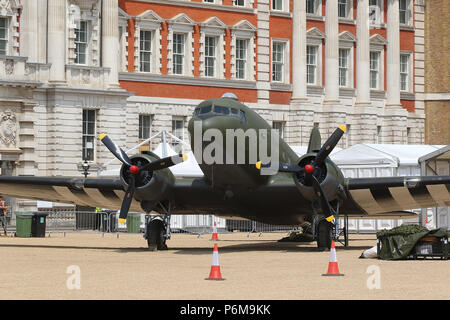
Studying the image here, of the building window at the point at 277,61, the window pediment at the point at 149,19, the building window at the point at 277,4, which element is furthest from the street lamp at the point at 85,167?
the building window at the point at 277,4

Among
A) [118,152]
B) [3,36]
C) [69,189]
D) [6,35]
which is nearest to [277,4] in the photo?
[6,35]

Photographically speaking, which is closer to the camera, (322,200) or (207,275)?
(207,275)

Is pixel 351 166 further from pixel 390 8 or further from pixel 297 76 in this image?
pixel 390 8

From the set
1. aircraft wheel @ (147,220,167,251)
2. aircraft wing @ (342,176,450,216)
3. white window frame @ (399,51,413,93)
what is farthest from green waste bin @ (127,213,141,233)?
white window frame @ (399,51,413,93)

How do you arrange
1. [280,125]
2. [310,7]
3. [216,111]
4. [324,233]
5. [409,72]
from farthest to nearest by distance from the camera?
1. [409,72]
2. [310,7]
3. [280,125]
4. [324,233]
5. [216,111]

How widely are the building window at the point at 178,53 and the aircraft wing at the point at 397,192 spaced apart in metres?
33.0

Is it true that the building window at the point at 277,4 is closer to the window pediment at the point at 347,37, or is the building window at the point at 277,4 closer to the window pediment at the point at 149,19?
the window pediment at the point at 347,37

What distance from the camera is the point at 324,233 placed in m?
30.1

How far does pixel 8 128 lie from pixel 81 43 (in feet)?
25.4

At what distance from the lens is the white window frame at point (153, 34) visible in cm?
6103

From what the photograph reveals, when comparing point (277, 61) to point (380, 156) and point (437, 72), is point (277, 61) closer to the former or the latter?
point (437, 72)

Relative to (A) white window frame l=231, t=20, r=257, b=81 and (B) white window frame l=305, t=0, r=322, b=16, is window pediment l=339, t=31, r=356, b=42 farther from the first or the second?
(A) white window frame l=231, t=20, r=257, b=81
